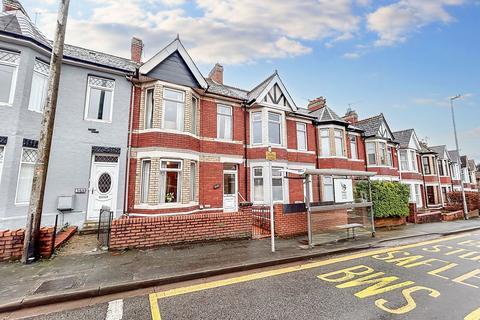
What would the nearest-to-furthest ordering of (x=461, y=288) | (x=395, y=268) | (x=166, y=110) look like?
(x=461, y=288), (x=395, y=268), (x=166, y=110)

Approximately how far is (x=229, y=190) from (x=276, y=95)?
7.01 m

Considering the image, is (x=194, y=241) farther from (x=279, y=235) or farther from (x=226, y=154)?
(x=226, y=154)

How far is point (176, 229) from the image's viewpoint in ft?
25.0

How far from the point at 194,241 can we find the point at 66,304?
403cm

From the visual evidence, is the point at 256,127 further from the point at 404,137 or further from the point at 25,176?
the point at 404,137

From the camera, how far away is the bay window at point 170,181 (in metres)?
10.1

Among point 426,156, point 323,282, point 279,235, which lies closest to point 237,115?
point 279,235

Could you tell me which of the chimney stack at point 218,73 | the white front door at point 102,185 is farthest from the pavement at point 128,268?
the chimney stack at point 218,73

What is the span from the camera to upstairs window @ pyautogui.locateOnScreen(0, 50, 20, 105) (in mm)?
8070

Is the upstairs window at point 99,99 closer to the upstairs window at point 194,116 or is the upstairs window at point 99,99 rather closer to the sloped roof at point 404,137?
the upstairs window at point 194,116

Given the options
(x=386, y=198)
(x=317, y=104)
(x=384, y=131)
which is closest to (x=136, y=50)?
(x=317, y=104)

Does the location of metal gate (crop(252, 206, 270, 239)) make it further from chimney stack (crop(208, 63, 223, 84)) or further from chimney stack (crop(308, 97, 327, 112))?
chimney stack (crop(308, 97, 327, 112))

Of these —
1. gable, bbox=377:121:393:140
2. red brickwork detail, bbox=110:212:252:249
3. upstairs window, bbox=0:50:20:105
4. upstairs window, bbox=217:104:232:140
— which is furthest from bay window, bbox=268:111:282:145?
upstairs window, bbox=0:50:20:105

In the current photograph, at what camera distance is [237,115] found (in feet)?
44.2
